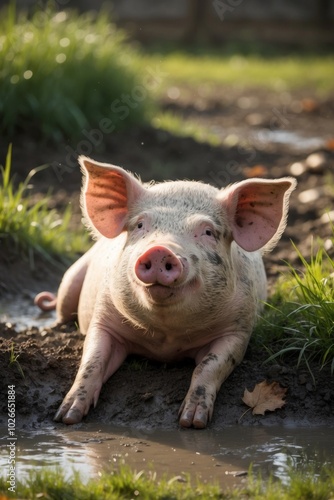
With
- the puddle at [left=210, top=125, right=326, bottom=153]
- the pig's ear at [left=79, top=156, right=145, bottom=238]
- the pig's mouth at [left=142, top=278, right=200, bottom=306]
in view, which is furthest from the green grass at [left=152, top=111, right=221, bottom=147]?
the pig's mouth at [left=142, top=278, right=200, bottom=306]

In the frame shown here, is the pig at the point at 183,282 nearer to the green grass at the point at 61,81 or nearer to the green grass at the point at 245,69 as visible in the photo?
the green grass at the point at 61,81

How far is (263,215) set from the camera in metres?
5.39

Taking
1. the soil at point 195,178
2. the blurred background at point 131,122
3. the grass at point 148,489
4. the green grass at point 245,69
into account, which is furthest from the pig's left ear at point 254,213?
the green grass at point 245,69

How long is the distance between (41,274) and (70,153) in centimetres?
255

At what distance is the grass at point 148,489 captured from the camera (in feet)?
13.1

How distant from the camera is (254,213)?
5.39m

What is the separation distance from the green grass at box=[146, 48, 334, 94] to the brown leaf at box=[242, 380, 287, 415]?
10.6 m

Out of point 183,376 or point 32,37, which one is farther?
point 32,37

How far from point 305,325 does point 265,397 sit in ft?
1.63

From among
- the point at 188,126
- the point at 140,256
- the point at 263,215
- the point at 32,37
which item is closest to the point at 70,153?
the point at 32,37

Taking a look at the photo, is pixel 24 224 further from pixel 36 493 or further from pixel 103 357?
pixel 36 493

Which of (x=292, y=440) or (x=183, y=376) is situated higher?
(x=183, y=376)

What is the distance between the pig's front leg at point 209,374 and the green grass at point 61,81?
498 cm

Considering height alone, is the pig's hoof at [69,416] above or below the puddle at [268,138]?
below
